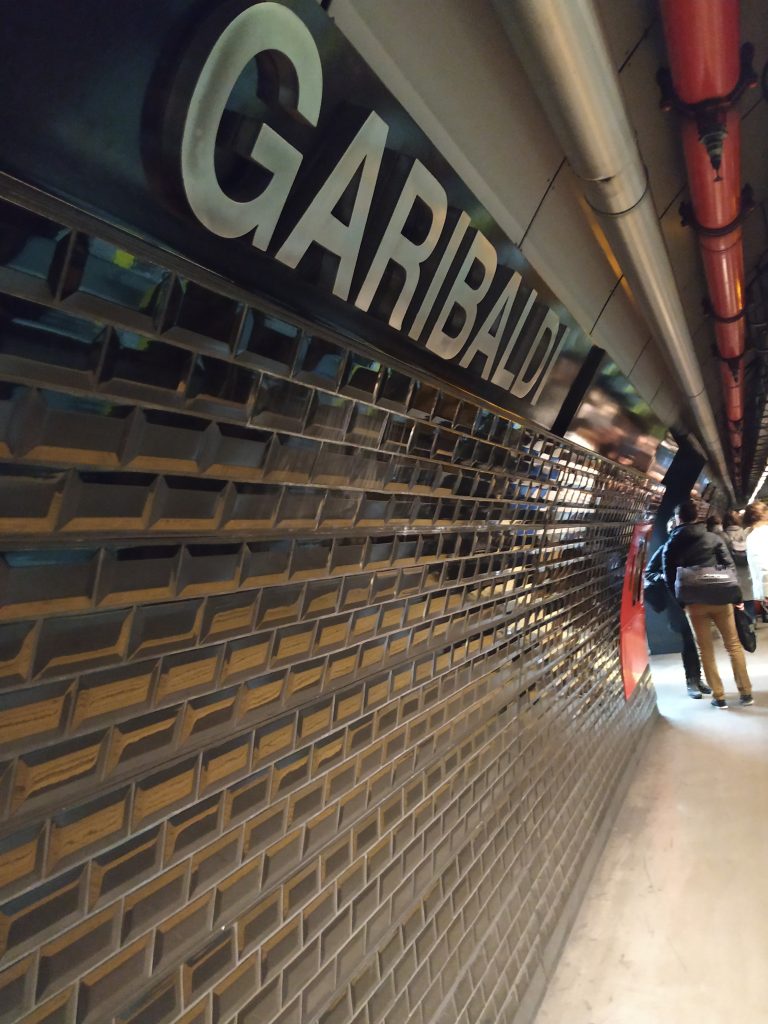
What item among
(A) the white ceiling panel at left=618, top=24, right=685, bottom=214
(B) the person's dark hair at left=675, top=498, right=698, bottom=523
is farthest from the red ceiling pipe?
(B) the person's dark hair at left=675, top=498, right=698, bottom=523

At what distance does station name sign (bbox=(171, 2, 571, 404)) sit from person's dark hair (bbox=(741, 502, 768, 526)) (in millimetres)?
5712

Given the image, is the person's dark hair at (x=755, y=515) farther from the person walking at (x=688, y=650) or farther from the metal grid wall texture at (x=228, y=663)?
the metal grid wall texture at (x=228, y=663)

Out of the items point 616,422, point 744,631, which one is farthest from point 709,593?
point 616,422

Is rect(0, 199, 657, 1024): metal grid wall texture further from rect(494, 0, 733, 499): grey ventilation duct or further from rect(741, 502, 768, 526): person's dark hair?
rect(741, 502, 768, 526): person's dark hair

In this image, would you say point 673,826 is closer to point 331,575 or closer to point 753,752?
point 753,752

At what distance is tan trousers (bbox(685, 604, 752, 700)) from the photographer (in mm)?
4945

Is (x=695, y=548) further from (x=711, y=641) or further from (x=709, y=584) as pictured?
(x=711, y=641)

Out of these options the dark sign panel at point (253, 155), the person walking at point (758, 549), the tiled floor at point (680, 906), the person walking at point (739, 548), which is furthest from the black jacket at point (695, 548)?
the dark sign panel at point (253, 155)

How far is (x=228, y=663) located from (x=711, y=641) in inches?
204

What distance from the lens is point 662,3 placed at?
1.32 m

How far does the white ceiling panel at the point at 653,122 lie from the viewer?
1.83m

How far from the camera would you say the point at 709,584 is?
4824 mm

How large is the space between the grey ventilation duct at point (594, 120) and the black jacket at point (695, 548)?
131 inches

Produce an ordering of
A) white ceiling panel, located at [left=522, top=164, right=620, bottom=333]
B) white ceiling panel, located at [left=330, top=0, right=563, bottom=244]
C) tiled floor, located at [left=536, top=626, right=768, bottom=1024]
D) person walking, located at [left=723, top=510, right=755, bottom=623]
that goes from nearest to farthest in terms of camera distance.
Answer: white ceiling panel, located at [left=330, top=0, right=563, bottom=244] < white ceiling panel, located at [left=522, top=164, right=620, bottom=333] < tiled floor, located at [left=536, top=626, right=768, bottom=1024] < person walking, located at [left=723, top=510, right=755, bottom=623]
